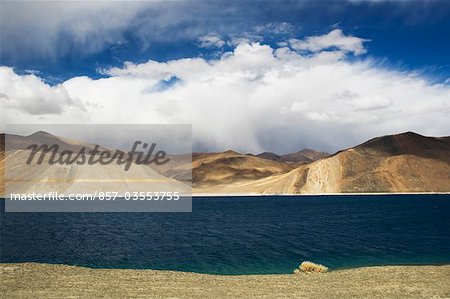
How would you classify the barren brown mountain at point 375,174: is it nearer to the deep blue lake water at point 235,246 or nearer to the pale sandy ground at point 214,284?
the deep blue lake water at point 235,246

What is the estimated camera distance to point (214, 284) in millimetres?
26516

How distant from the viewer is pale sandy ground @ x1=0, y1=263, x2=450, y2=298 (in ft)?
75.2

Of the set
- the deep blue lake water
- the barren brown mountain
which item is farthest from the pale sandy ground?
the barren brown mountain

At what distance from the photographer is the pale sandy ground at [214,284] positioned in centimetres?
2291

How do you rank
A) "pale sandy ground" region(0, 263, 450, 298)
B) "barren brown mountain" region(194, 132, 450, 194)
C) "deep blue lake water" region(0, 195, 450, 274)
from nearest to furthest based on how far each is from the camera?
1. "pale sandy ground" region(0, 263, 450, 298)
2. "deep blue lake water" region(0, 195, 450, 274)
3. "barren brown mountain" region(194, 132, 450, 194)

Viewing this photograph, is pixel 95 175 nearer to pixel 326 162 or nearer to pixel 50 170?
pixel 50 170

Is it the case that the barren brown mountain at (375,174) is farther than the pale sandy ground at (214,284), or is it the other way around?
the barren brown mountain at (375,174)

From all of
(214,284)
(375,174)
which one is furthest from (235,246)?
(375,174)

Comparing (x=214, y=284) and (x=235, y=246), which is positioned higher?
(x=214, y=284)

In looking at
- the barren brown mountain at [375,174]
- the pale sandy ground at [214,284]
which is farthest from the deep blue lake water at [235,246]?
the barren brown mountain at [375,174]

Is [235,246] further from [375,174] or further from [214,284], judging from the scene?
[375,174]

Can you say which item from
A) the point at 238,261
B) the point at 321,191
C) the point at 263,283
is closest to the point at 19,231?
the point at 238,261

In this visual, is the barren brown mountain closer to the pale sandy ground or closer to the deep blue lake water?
the deep blue lake water

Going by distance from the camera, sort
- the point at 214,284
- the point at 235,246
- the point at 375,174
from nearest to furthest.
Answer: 1. the point at 214,284
2. the point at 235,246
3. the point at 375,174
